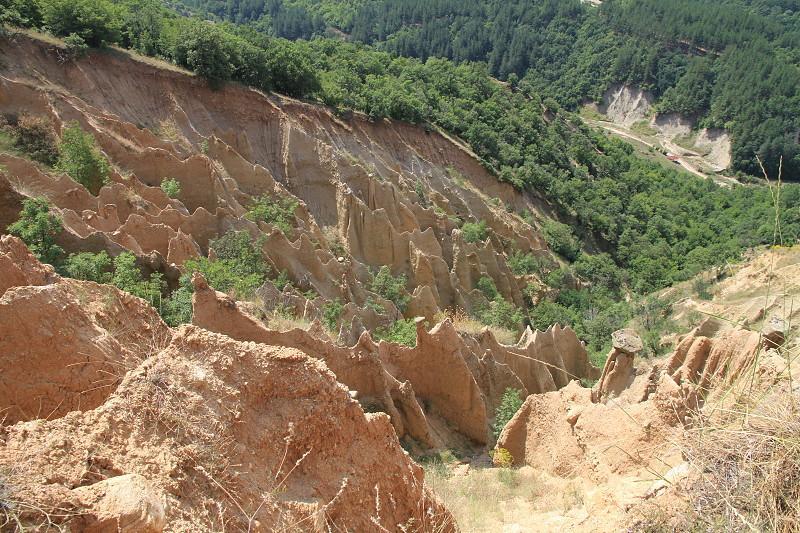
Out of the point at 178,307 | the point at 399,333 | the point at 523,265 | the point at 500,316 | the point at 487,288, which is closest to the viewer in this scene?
the point at 178,307

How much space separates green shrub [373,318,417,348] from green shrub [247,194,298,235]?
7733 mm

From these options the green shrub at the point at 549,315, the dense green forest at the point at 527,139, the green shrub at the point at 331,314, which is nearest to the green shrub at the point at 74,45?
the dense green forest at the point at 527,139

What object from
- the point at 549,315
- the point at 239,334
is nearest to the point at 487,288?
Result: the point at 549,315

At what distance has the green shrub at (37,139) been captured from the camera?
21928mm

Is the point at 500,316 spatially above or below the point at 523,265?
above

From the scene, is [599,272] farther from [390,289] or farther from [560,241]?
[390,289]

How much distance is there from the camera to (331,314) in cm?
1911

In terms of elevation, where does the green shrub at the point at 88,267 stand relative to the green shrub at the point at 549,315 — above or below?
above

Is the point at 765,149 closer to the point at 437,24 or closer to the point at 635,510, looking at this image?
the point at 437,24

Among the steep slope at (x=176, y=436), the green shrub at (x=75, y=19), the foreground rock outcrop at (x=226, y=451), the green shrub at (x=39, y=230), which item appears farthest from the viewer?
the green shrub at (x=75, y=19)

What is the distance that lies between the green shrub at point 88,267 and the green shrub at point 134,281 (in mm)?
222

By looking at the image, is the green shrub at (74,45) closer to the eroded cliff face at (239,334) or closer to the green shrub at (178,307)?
the eroded cliff face at (239,334)

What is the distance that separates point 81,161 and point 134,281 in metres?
9.27

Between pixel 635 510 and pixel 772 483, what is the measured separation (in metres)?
2.33
